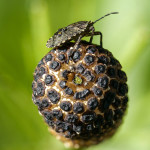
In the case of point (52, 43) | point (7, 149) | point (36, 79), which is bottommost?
point (7, 149)

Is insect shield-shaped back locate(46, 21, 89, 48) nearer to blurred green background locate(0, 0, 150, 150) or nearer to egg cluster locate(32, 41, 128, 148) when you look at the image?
egg cluster locate(32, 41, 128, 148)

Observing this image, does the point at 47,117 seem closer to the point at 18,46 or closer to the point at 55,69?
the point at 55,69

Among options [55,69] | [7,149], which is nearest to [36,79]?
[55,69]

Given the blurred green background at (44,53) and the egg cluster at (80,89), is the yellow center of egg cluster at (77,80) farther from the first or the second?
the blurred green background at (44,53)

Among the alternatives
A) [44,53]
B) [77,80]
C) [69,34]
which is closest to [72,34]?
[69,34]

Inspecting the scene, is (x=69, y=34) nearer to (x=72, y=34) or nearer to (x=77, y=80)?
(x=72, y=34)

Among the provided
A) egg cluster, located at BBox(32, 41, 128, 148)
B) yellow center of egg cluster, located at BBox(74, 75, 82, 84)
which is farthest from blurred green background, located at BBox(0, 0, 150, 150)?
yellow center of egg cluster, located at BBox(74, 75, 82, 84)
